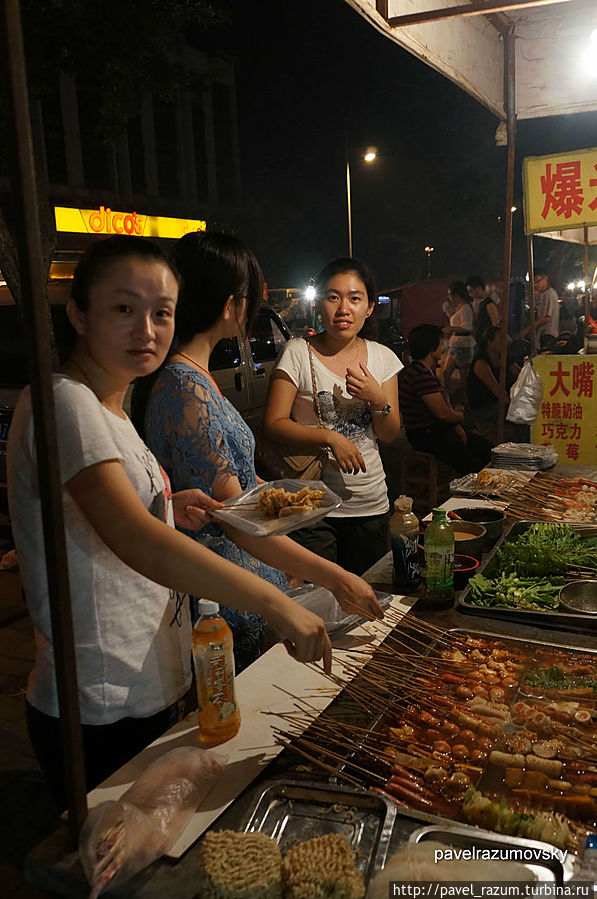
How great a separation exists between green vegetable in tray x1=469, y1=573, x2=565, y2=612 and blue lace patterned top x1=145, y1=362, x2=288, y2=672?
2.78 ft

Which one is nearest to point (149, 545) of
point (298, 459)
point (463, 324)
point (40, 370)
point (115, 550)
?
point (115, 550)

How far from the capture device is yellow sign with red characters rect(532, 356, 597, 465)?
5.55 m

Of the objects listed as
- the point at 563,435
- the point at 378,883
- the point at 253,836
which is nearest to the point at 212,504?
the point at 253,836

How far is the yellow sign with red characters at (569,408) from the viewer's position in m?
5.55

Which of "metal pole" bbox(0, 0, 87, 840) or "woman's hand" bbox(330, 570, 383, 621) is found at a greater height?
"metal pole" bbox(0, 0, 87, 840)

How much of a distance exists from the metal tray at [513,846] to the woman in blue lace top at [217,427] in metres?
0.77

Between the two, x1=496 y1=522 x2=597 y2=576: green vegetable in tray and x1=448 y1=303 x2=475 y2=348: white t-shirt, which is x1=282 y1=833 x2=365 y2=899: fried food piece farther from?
x1=448 y1=303 x2=475 y2=348: white t-shirt

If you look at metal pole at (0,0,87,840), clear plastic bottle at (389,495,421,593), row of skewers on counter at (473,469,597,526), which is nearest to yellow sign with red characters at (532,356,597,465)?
row of skewers on counter at (473,469,597,526)

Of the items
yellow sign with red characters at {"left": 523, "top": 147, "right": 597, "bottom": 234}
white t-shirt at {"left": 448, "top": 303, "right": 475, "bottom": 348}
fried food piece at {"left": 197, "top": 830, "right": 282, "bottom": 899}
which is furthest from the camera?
white t-shirt at {"left": 448, "top": 303, "right": 475, "bottom": 348}

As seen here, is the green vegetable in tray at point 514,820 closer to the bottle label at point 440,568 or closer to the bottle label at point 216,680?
the bottle label at point 216,680

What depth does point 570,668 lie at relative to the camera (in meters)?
1.98

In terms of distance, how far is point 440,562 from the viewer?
94.2 inches

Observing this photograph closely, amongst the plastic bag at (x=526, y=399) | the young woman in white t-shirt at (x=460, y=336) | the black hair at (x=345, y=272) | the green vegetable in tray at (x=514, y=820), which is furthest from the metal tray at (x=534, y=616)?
the young woman in white t-shirt at (x=460, y=336)

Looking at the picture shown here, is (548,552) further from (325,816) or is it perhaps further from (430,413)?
(430,413)
